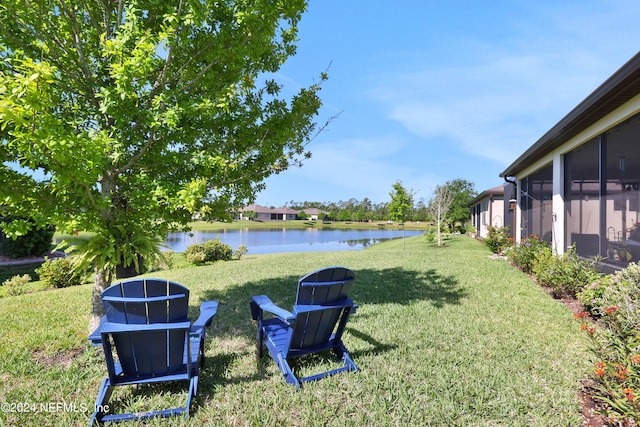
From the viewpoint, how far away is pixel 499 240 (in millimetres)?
13234

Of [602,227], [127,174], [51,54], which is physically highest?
[51,54]

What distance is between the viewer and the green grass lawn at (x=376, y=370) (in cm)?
241

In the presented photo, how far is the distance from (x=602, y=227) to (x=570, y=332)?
3.13 meters

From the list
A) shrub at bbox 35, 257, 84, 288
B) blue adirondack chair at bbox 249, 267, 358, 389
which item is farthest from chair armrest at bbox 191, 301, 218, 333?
shrub at bbox 35, 257, 84, 288

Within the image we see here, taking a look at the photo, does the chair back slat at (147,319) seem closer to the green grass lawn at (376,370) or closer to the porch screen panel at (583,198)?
the green grass lawn at (376,370)

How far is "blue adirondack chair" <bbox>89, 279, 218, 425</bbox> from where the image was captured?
2389mm

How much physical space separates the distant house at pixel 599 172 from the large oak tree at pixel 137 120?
487 cm

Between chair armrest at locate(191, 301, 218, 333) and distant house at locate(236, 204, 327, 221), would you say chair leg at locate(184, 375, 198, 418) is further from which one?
distant house at locate(236, 204, 327, 221)

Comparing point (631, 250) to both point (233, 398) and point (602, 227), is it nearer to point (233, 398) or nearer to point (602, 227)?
point (602, 227)

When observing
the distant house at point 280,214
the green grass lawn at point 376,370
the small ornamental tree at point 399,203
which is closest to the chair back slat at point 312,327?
the green grass lawn at point 376,370

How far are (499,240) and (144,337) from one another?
1419 cm

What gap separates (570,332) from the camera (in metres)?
4.15

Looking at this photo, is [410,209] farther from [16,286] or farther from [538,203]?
[16,286]

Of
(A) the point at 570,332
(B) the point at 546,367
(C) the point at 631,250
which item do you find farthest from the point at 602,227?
(B) the point at 546,367
